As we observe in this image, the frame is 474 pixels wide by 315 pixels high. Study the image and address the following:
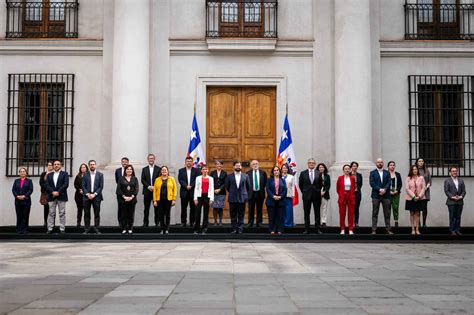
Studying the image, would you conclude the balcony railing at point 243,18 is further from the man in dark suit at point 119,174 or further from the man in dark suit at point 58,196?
the man in dark suit at point 58,196

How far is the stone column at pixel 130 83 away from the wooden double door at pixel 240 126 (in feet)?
7.15

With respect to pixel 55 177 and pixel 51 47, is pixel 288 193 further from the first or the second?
pixel 51 47

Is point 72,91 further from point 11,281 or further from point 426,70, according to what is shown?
point 11,281

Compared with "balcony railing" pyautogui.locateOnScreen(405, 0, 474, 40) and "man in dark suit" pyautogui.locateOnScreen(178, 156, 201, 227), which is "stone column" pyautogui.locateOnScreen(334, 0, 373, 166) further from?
"man in dark suit" pyautogui.locateOnScreen(178, 156, 201, 227)

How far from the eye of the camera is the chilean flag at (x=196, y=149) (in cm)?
2083

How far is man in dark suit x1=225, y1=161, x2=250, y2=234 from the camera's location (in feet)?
61.4

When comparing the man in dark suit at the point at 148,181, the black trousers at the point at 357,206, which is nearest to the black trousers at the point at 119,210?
the man in dark suit at the point at 148,181

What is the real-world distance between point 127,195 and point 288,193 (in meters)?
4.32

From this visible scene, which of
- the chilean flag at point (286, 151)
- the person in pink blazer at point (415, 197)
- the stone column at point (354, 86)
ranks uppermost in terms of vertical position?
the stone column at point (354, 86)

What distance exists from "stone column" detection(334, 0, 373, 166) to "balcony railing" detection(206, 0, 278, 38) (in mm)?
2292

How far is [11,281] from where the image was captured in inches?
352

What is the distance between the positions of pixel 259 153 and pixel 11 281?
1377cm

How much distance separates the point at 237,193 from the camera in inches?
741

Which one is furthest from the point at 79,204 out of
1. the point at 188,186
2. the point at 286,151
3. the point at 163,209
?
the point at 286,151
